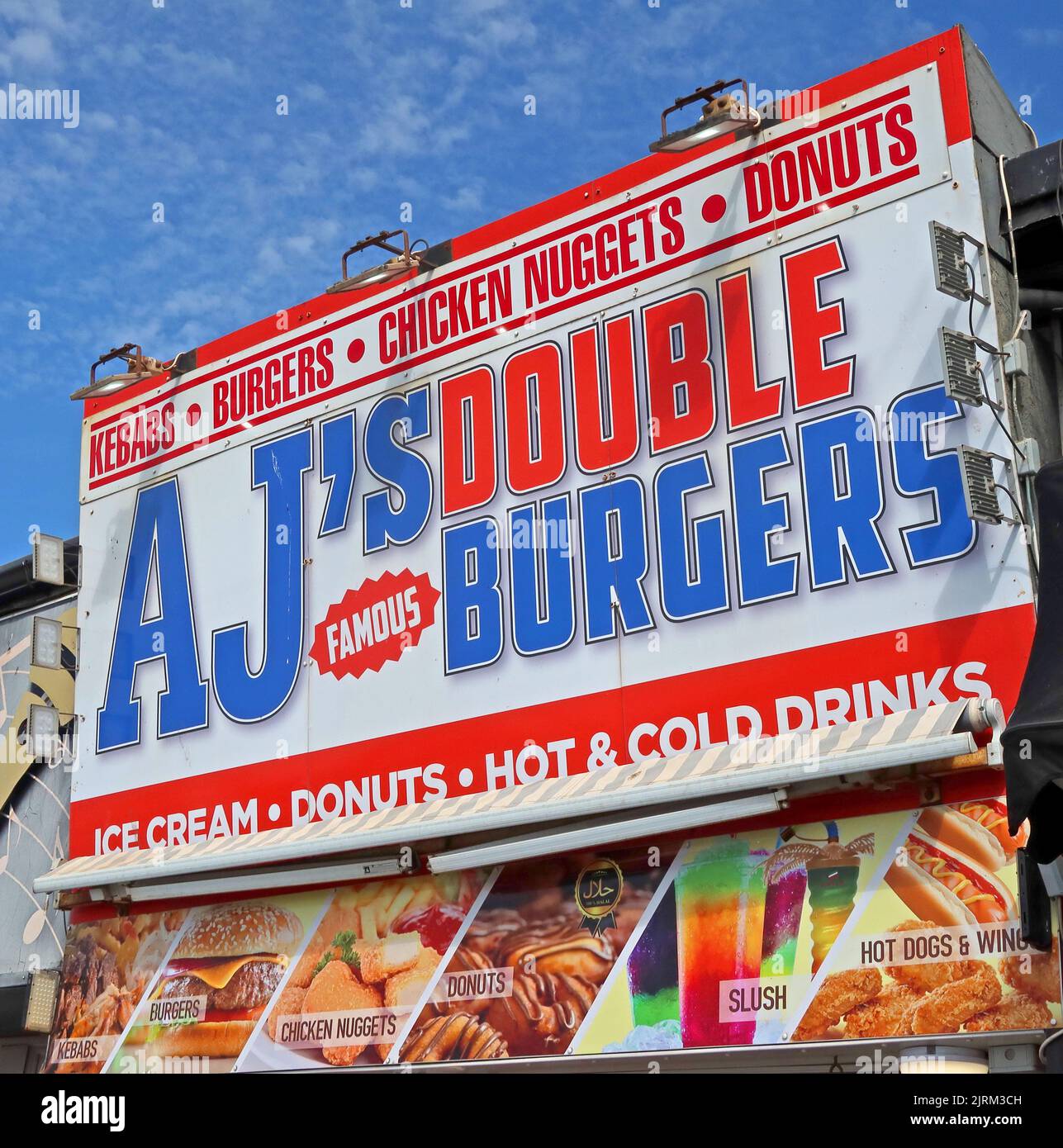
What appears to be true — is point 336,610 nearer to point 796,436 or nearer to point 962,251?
point 796,436

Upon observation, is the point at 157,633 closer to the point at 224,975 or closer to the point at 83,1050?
the point at 224,975

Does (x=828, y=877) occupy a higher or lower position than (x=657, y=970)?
higher

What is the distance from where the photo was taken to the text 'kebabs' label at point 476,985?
30.9ft

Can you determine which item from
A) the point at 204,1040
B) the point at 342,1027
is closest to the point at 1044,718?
the point at 342,1027

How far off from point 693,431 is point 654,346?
768mm

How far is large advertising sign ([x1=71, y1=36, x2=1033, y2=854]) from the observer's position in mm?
8633

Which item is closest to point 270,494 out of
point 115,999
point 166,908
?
point 166,908

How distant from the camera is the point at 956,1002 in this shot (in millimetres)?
7512

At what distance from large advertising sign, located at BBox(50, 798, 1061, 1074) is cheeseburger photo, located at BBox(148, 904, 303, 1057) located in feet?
0.05

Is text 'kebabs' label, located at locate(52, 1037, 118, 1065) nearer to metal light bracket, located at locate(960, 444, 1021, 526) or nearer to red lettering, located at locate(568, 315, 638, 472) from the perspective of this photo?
red lettering, located at locate(568, 315, 638, 472)

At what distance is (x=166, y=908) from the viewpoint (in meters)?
11.7

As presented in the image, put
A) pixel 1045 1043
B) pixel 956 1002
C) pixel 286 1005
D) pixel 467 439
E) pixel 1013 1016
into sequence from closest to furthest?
pixel 1045 1043 < pixel 1013 1016 < pixel 956 1002 < pixel 286 1005 < pixel 467 439

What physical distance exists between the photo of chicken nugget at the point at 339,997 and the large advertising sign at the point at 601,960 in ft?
0.04

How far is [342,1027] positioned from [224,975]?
1.37 m
